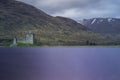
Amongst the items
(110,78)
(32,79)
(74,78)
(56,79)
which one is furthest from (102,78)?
(32,79)

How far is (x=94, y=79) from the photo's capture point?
74812mm

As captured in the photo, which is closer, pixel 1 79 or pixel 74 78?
pixel 1 79

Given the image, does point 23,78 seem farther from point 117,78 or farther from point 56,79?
point 117,78

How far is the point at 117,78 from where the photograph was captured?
7544 cm

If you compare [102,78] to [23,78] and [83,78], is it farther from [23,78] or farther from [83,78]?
[23,78]

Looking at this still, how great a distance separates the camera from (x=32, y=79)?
73062mm

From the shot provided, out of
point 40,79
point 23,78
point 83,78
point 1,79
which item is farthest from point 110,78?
point 1,79

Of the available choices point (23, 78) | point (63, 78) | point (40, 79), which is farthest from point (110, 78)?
point (23, 78)

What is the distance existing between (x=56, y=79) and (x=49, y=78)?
298cm

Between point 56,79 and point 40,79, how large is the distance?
458 cm

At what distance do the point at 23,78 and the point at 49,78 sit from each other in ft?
25.6

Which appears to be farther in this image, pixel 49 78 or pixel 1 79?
pixel 49 78

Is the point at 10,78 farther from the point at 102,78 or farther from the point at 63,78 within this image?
the point at 102,78

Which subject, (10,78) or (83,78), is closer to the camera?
(10,78)
